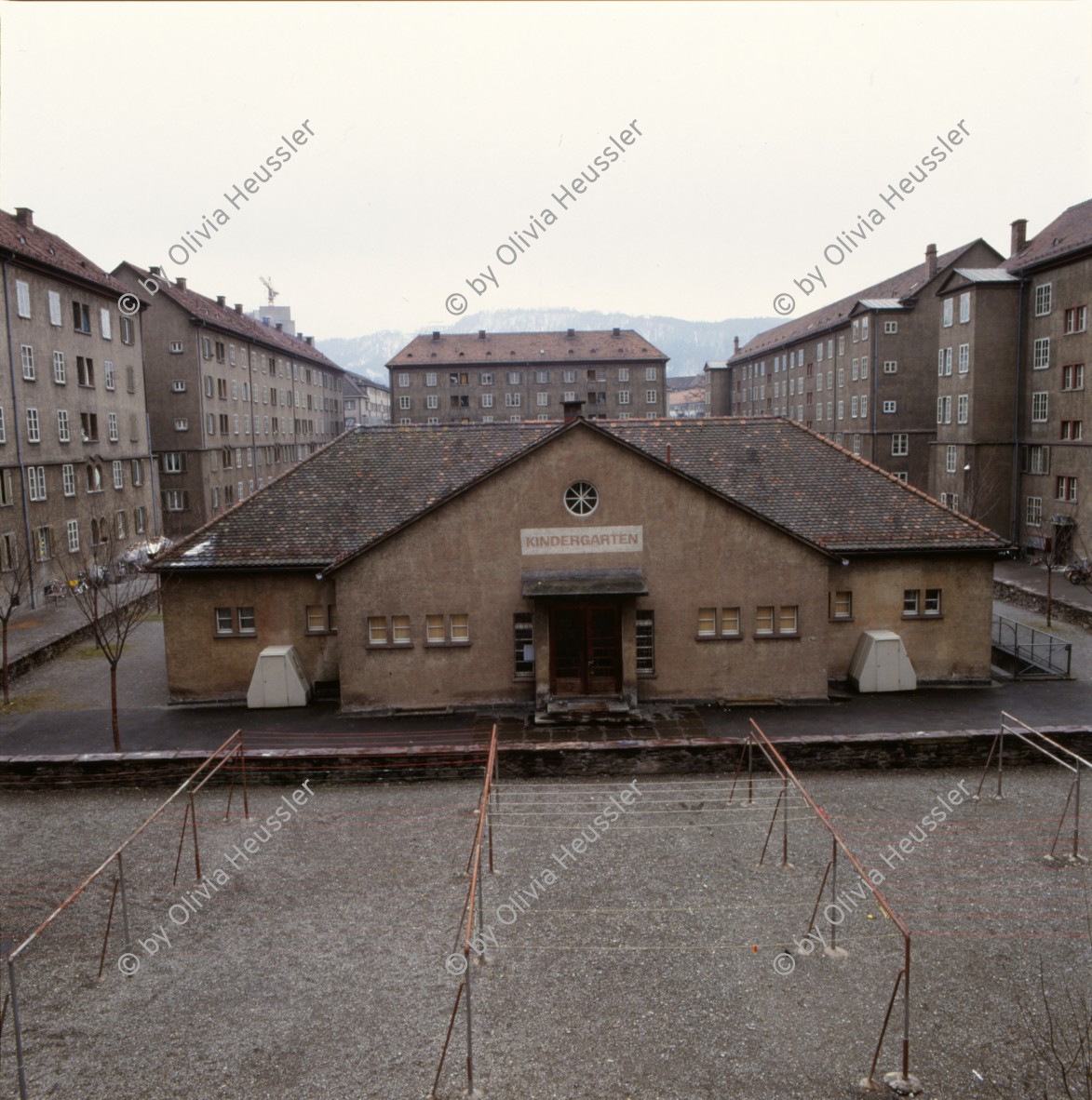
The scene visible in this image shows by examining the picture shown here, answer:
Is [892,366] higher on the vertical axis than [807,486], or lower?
higher

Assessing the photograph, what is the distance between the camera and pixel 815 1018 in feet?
33.4

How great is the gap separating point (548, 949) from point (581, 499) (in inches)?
522

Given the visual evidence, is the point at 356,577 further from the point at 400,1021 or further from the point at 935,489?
the point at 935,489

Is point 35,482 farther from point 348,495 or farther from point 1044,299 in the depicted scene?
point 1044,299

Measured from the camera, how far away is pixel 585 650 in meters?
23.2

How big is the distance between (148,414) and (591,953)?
59309 mm

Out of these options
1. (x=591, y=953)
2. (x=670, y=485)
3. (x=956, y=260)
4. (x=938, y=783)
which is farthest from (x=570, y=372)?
(x=591, y=953)

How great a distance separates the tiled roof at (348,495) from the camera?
80.3 ft

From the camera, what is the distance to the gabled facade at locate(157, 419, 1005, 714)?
75.6 feet

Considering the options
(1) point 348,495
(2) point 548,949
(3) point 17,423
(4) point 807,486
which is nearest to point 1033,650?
(4) point 807,486

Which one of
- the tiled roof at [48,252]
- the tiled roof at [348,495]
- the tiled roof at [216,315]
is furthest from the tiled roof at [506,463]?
the tiled roof at [216,315]

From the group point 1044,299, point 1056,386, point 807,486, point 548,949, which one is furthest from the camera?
point 1044,299

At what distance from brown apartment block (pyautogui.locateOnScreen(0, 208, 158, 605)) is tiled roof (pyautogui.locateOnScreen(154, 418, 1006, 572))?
18330mm

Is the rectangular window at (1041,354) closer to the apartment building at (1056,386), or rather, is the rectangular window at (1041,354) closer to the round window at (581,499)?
the apartment building at (1056,386)
